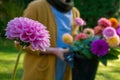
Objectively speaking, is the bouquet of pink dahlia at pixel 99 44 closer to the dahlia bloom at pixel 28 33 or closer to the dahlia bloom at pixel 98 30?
the dahlia bloom at pixel 98 30

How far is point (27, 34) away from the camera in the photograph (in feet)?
6.11

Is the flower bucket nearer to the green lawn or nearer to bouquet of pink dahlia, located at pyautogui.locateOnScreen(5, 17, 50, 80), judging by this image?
bouquet of pink dahlia, located at pyautogui.locateOnScreen(5, 17, 50, 80)

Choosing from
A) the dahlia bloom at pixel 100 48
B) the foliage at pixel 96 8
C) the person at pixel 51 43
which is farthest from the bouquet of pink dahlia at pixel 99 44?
the foliage at pixel 96 8

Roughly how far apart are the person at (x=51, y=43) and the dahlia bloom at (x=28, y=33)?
860 mm

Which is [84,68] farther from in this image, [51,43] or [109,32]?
[51,43]

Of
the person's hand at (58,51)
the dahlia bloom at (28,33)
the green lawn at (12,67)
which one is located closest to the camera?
the dahlia bloom at (28,33)

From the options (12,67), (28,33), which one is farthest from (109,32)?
(12,67)

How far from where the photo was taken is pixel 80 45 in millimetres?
→ 2508

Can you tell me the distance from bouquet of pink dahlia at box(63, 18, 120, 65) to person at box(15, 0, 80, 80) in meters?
0.26

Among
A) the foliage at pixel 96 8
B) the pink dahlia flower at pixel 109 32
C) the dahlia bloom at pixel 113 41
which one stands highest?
the foliage at pixel 96 8

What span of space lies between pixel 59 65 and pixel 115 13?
11967mm

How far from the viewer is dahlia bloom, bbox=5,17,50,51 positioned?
1.87 m

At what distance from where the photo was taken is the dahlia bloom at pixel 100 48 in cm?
237

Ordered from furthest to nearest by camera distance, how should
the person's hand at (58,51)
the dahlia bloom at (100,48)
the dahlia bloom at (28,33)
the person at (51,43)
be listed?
the person at (51,43), the person's hand at (58,51), the dahlia bloom at (100,48), the dahlia bloom at (28,33)
